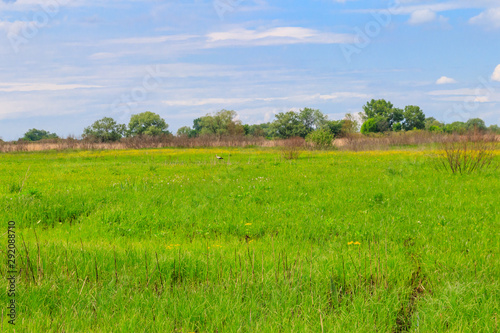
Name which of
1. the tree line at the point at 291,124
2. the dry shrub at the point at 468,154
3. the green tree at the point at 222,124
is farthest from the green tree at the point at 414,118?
the dry shrub at the point at 468,154

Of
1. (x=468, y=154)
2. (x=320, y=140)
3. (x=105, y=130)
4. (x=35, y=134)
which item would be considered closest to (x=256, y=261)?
(x=468, y=154)

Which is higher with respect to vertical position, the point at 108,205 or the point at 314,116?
the point at 314,116

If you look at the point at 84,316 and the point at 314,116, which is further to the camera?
the point at 314,116

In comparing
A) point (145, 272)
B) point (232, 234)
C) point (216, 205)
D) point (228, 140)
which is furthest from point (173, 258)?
point (228, 140)

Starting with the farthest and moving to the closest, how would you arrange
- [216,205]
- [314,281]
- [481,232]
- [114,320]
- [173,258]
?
1. [216,205]
2. [481,232]
3. [173,258]
4. [314,281]
5. [114,320]

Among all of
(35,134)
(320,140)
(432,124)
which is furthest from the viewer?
(35,134)

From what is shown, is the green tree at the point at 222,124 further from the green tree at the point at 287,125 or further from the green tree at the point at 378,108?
the green tree at the point at 378,108

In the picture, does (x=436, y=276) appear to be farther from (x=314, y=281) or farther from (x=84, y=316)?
(x=84, y=316)

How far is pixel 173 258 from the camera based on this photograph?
641 centimetres

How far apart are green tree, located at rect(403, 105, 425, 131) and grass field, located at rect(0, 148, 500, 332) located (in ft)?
283

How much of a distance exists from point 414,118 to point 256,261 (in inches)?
3764

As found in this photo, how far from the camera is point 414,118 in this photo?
92.6 meters

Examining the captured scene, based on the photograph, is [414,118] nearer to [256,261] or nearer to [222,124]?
[222,124]

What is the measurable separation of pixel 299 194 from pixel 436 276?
22.2 ft
